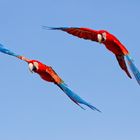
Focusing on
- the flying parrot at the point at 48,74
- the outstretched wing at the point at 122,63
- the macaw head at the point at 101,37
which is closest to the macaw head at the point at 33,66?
the flying parrot at the point at 48,74

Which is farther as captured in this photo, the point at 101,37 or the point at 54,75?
the point at 54,75

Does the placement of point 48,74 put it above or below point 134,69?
above

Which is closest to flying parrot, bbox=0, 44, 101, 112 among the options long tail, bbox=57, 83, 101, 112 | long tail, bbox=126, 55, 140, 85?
long tail, bbox=57, 83, 101, 112

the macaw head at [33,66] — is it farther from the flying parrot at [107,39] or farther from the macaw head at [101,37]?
the macaw head at [101,37]

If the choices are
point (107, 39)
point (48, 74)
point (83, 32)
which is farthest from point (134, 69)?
point (48, 74)

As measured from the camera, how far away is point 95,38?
63.3 feet

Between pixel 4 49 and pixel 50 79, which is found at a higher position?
pixel 4 49

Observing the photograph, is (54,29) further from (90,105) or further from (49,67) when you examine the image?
(90,105)

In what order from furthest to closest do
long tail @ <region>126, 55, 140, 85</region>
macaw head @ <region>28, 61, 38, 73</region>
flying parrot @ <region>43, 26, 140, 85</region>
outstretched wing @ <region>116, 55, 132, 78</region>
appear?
macaw head @ <region>28, 61, 38, 73</region> < outstretched wing @ <region>116, 55, 132, 78</region> < flying parrot @ <region>43, 26, 140, 85</region> < long tail @ <region>126, 55, 140, 85</region>

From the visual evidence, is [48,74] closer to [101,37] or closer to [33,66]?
[33,66]

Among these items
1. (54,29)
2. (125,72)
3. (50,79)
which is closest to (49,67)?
(50,79)

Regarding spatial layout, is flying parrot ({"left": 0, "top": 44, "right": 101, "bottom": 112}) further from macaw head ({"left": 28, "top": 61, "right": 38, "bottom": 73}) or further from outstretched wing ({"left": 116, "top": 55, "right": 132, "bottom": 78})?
outstretched wing ({"left": 116, "top": 55, "right": 132, "bottom": 78})

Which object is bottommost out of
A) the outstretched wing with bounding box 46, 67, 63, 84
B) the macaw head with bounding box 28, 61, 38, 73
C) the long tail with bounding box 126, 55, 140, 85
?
the long tail with bounding box 126, 55, 140, 85

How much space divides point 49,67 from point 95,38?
7.25 feet
